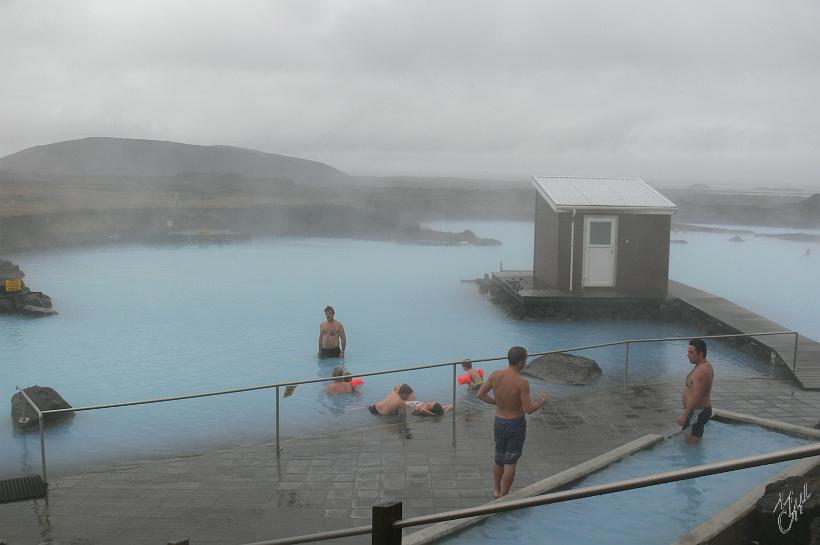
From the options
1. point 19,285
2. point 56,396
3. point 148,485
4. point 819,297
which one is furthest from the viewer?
point 819,297

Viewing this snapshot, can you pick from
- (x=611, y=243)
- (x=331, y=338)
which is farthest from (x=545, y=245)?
(x=331, y=338)

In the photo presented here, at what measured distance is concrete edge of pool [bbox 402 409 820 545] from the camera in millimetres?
4902

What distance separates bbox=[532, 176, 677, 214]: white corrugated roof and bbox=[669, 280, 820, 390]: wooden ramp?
2.29 meters

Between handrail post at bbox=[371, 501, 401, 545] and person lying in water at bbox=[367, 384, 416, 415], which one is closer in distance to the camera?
handrail post at bbox=[371, 501, 401, 545]

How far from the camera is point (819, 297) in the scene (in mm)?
24484

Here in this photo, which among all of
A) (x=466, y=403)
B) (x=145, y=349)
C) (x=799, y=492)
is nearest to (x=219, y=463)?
(x=466, y=403)

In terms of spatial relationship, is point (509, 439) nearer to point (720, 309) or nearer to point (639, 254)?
point (720, 309)

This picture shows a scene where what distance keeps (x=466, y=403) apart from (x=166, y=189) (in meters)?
64.5

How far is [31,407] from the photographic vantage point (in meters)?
9.77

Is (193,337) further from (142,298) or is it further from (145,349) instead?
(142,298)

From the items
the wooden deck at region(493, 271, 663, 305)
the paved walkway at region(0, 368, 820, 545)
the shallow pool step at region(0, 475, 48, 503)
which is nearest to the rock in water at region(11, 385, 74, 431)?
the shallow pool step at region(0, 475, 48, 503)

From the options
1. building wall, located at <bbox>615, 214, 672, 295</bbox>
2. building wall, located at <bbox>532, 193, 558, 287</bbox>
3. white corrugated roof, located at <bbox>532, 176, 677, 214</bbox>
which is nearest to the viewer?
white corrugated roof, located at <bbox>532, 176, 677, 214</bbox>

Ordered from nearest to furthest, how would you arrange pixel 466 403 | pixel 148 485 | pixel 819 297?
pixel 148 485 → pixel 466 403 → pixel 819 297

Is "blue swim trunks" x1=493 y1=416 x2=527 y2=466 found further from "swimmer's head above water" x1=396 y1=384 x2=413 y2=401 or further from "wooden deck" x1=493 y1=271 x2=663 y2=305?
"wooden deck" x1=493 y1=271 x2=663 y2=305
